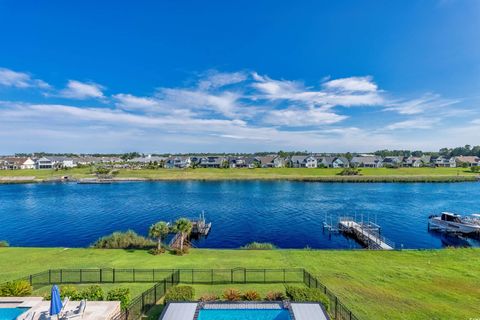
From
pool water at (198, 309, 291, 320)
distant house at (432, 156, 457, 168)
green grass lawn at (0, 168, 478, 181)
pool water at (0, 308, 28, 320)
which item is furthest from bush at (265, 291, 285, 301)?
distant house at (432, 156, 457, 168)

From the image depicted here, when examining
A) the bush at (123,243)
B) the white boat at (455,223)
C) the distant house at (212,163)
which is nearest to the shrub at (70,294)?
the bush at (123,243)

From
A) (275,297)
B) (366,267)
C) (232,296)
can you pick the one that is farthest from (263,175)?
(232,296)

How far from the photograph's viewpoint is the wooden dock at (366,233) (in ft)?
130

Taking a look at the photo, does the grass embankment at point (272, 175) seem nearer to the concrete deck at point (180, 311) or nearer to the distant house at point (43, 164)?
the distant house at point (43, 164)

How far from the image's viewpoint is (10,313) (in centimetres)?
1639

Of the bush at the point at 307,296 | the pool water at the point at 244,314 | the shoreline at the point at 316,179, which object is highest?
the shoreline at the point at 316,179

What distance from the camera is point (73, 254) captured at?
1185 inches

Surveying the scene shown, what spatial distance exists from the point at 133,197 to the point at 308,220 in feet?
158

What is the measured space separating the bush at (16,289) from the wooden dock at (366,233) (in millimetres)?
36376

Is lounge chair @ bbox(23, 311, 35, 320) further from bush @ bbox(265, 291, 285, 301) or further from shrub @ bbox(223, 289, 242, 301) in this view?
bush @ bbox(265, 291, 285, 301)

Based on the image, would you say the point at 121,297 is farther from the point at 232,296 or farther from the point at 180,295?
the point at 232,296

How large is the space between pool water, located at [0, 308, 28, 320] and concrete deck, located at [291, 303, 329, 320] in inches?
582

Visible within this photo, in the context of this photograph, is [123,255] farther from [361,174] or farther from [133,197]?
[361,174]

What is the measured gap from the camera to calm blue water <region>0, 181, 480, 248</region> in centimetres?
4584
